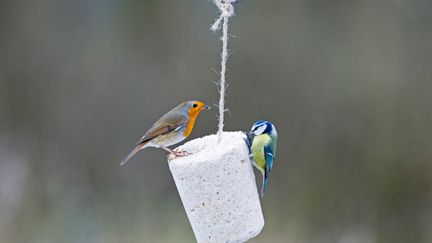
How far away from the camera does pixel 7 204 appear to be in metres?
4.29

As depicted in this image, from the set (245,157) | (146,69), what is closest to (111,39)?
(146,69)

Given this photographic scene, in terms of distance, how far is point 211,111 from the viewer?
15.4 ft

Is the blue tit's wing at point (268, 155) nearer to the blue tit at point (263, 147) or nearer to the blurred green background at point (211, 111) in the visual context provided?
the blue tit at point (263, 147)

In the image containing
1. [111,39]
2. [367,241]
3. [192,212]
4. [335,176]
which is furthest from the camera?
[111,39]

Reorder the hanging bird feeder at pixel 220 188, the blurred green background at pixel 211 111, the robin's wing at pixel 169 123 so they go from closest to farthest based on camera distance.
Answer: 1. the hanging bird feeder at pixel 220 188
2. the robin's wing at pixel 169 123
3. the blurred green background at pixel 211 111

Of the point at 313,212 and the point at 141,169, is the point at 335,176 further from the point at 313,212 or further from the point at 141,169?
the point at 141,169

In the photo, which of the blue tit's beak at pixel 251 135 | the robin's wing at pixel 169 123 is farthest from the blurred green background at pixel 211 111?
the blue tit's beak at pixel 251 135

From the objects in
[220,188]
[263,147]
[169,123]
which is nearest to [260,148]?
[263,147]

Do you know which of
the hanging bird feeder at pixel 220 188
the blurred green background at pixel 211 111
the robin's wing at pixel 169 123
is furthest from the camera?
the blurred green background at pixel 211 111

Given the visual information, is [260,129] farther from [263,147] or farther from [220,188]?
[220,188]

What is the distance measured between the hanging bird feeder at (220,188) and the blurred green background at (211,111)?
2570 mm

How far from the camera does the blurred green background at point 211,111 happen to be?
4.26 m

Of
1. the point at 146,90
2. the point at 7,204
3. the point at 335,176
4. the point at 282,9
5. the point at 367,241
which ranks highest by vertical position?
the point at 282,9

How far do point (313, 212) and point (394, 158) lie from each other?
59 centimetres
